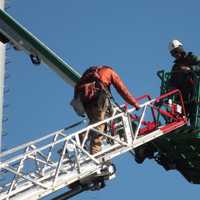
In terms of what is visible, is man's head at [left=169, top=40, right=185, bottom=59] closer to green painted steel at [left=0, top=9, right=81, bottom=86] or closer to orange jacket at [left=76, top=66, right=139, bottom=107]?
orange jacket at [left=76, top=66, right=139, bottom=107]

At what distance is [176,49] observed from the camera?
22.4 meters

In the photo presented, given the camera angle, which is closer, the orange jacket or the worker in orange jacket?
the worker in orange jacket

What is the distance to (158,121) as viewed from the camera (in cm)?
2100

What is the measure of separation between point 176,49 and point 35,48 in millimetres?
4734

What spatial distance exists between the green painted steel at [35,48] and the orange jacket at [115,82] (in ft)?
20.6

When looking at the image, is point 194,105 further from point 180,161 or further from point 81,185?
point 81,185

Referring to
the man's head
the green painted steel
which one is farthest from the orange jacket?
the green painted steel

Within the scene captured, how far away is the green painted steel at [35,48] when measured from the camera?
25.7 metres

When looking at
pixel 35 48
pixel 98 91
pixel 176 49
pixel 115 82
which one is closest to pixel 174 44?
pixel 176 49

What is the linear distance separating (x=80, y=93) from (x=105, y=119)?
773 mm

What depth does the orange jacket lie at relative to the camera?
63.3 feet

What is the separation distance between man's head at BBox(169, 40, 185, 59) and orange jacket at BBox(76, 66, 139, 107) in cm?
326

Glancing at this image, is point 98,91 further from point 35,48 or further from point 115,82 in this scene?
point 35,48

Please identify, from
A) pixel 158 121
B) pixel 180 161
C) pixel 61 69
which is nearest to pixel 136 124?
pixel 158 121
